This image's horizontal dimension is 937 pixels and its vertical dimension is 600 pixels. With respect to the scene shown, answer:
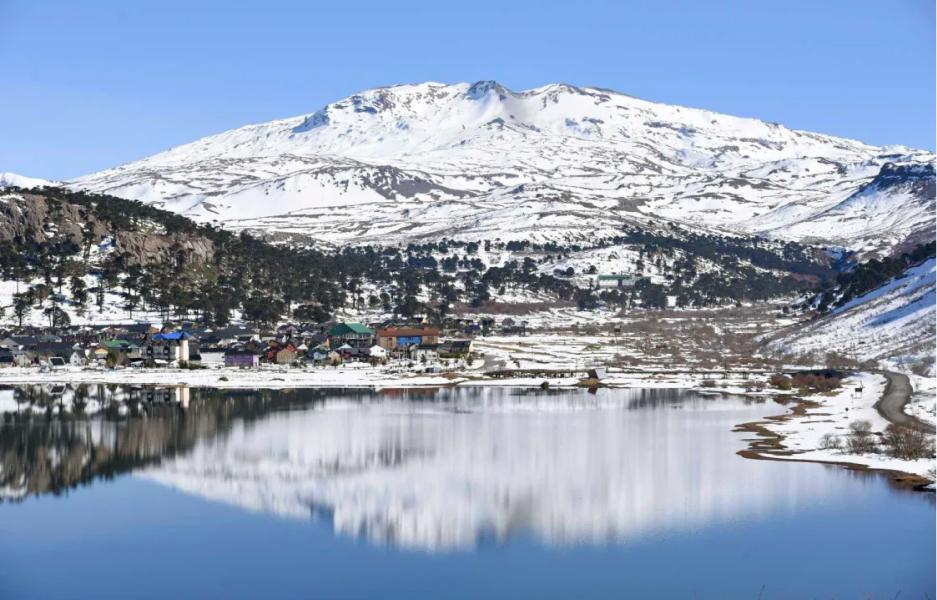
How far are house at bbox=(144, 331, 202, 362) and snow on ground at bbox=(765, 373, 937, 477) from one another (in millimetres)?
50091

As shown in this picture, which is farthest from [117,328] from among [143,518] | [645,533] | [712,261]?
[712,261]

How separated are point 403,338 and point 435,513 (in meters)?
69.1

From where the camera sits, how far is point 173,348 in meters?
97.8

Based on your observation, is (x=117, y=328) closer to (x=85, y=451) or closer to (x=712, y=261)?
(x=85, y=451)

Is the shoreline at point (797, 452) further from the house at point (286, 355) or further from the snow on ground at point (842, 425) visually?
the house at point (286, 355)

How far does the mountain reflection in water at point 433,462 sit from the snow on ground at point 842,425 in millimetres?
2614

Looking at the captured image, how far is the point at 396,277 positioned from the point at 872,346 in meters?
83.9

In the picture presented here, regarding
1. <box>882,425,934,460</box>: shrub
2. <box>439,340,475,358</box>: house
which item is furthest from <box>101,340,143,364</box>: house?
<box>882,425,934,460</box>: shrub

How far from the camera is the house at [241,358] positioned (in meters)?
96.0

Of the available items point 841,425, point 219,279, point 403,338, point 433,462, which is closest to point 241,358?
point 403,338

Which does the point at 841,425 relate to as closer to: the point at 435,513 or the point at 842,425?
the point at 842,425

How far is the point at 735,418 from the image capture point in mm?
59812

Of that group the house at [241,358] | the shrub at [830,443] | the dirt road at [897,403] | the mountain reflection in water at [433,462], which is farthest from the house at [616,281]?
the shrub at [830,443]

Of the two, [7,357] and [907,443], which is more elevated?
[7,357]
